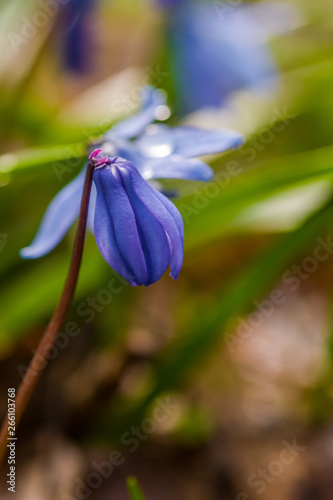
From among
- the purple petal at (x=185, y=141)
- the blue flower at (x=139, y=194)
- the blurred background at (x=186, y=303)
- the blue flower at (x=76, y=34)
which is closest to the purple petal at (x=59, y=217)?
the blue flower at (x=139, y=194)

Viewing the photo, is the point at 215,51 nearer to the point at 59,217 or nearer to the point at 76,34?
the point at 76,34

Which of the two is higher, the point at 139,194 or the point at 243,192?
the point at 139,194

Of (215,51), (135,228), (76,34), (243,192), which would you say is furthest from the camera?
(215,51)

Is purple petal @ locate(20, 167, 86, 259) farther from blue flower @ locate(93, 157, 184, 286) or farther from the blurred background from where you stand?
the blurred background

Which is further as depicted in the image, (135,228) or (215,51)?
(215,51)

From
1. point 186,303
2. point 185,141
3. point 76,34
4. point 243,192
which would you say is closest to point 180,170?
point 185,141

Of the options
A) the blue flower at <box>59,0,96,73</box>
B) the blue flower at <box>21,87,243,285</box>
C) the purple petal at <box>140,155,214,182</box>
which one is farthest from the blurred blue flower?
the purple petal at <box>140,155,214,182</box>

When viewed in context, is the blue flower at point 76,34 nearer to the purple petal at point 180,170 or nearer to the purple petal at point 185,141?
the purple petal at point 185,141

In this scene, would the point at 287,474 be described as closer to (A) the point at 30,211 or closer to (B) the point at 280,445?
(B) the point at 280,445
